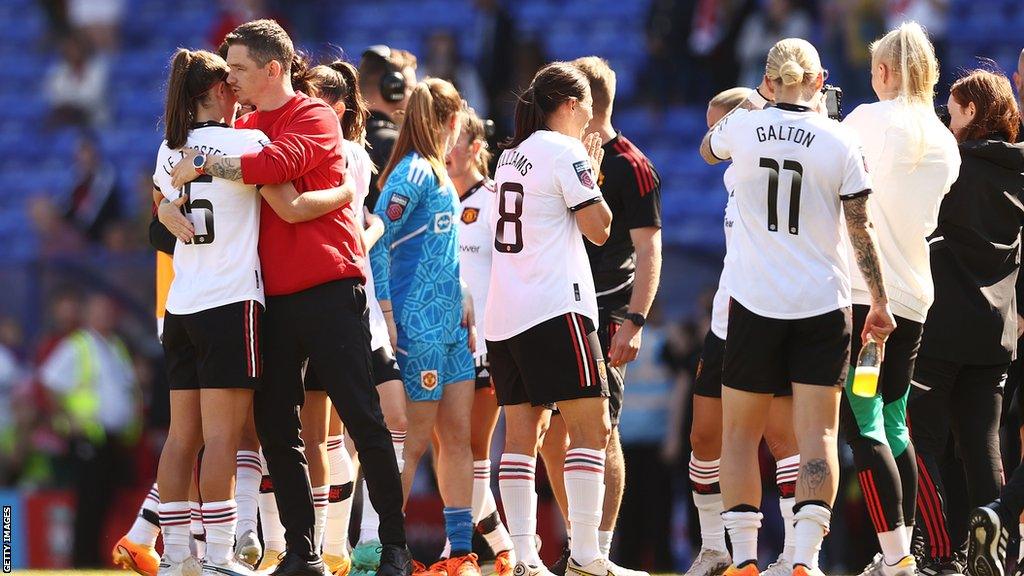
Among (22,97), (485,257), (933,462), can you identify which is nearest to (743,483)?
(933,462)

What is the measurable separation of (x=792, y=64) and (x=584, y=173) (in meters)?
0.93

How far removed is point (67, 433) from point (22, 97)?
20.4 ft

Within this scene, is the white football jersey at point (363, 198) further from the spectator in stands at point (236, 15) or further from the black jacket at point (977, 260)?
the spectator in stands at point (236, 15)

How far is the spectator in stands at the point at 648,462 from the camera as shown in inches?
424

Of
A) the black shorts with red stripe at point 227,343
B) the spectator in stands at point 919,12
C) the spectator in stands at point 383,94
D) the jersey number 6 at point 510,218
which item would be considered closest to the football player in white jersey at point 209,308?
the black shorts with red stripe at point 227,343

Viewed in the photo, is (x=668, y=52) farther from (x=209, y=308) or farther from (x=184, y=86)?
(x=209, y=308)

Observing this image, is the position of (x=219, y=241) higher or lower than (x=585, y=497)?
higher

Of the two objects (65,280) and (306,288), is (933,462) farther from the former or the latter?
(65,280)

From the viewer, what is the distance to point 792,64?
19.0ft

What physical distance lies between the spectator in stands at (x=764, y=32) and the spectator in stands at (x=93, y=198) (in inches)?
228

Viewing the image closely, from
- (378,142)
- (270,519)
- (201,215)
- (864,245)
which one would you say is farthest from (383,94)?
(864,245)

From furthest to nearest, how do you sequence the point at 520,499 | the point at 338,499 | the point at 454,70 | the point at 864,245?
the point at 454,70, the point at 338,499, the point at 520,499, the point at 864,245

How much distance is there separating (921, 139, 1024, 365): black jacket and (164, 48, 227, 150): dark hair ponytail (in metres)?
3.05

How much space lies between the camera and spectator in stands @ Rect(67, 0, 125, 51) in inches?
669
